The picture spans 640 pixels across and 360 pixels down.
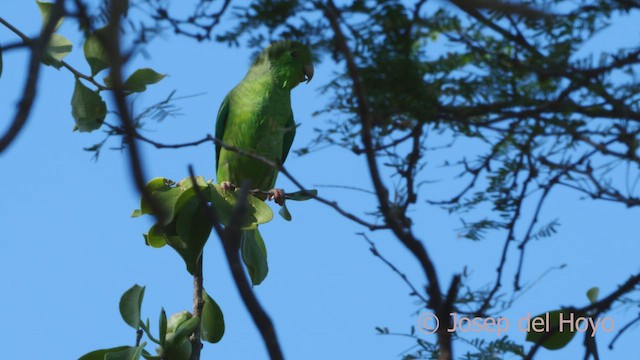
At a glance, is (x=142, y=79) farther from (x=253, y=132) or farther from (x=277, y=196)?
(x=253, y=132)

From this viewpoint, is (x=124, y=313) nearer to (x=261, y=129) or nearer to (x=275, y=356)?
(x=275, y=356)

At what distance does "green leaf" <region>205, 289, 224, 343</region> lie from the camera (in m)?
2.32

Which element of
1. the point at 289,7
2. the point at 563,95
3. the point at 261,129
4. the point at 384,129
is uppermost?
the point at 261,129

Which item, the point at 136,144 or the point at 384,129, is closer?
the point at 136,144

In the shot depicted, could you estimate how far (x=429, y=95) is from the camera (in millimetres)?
1738

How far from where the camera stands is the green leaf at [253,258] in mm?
2398

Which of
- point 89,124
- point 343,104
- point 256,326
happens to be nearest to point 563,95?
point 343,104

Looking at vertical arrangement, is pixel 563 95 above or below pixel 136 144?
above

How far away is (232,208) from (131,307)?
36 centimetres

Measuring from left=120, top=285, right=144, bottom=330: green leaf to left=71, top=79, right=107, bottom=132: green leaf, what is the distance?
444 mm

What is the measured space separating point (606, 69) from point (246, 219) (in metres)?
0.97

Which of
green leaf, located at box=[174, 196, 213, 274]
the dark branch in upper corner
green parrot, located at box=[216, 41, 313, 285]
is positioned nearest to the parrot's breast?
green parrot, located at box=[216, 41, 313, 285]

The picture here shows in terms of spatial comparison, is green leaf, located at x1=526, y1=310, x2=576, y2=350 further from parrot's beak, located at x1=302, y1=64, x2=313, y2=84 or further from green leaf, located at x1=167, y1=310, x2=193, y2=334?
parrot's beak, located at x1=302, y1=64, x2=313, y2=84

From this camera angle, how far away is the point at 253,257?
242cm
